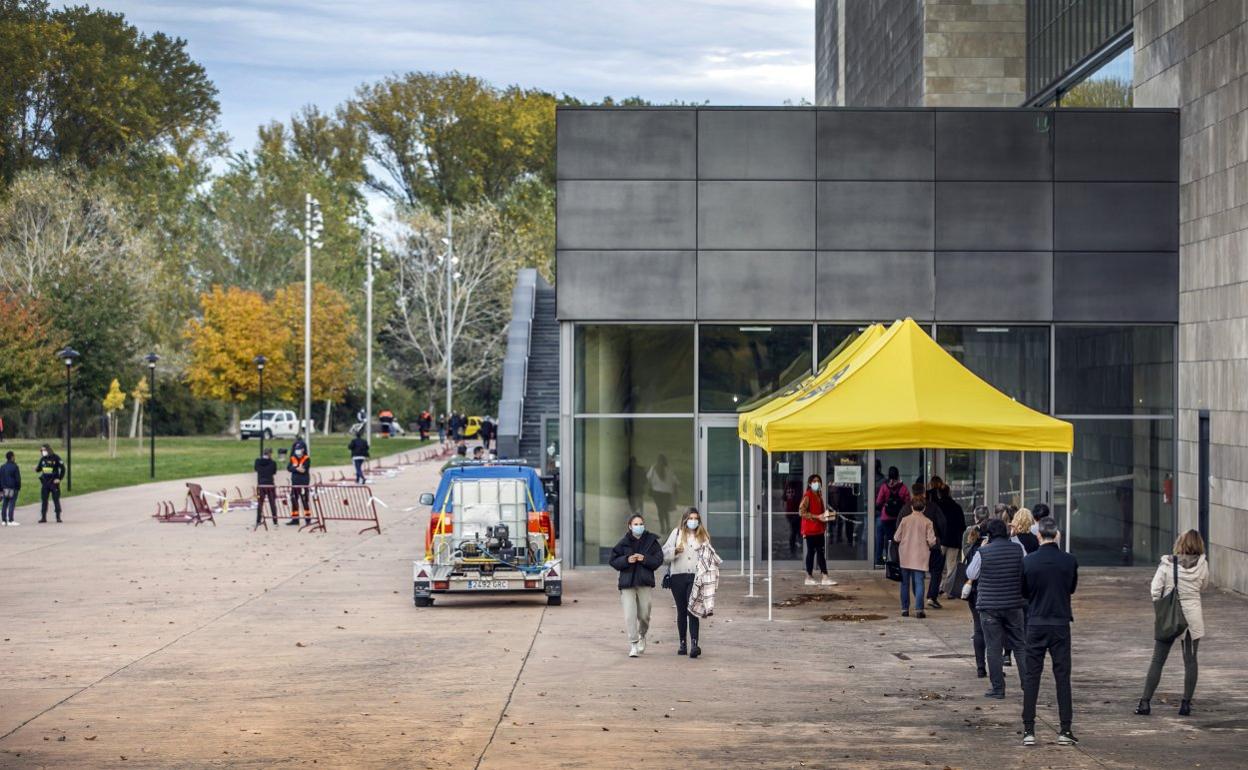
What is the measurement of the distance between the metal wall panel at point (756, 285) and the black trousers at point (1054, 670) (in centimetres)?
1354

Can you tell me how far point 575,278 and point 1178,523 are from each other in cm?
1029

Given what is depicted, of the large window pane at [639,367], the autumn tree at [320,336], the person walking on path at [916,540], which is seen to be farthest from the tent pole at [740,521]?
the autumn tree at [320,336]

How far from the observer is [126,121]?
8081 centimetres

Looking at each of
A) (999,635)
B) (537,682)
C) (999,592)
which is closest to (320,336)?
(537,682)

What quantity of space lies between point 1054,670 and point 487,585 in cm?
1001

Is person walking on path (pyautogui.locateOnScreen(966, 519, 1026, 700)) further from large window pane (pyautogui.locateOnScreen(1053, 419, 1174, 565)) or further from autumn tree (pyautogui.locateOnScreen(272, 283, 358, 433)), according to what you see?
autumn tree (pyautogui.locateOnScreen(272, 283, 358, 433))

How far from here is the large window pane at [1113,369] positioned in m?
26.3

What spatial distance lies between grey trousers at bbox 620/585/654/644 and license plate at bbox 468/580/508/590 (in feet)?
12.8

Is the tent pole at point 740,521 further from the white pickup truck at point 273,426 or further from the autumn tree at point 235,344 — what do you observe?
the white pickup truck at point 273,426

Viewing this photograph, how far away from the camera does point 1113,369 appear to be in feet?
86.8

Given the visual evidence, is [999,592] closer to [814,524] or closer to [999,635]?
[999,635]

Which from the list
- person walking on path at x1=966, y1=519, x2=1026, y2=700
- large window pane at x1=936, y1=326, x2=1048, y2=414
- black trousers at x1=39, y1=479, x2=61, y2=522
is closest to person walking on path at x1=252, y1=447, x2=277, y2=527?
black trousers at x1=39, y1=479, x2=61, y2=522

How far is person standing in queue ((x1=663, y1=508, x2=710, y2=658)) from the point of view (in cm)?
1756

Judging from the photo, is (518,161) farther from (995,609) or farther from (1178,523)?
(995,609)
